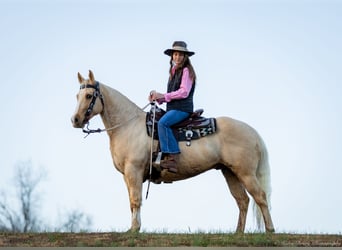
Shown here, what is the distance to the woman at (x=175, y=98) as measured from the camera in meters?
13.0

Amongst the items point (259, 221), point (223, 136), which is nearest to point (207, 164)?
point (223, 136)

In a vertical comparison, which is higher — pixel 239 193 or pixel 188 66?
pixel 188 66

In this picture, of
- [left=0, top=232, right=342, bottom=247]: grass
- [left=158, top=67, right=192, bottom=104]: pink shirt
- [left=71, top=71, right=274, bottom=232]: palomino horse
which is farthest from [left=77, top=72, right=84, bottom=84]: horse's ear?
[left=0, top=232, right=342, bottom=247]: grass

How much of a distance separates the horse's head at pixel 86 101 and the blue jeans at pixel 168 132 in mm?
1190

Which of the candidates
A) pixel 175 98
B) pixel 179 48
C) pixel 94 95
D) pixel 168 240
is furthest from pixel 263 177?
pixel 94 95

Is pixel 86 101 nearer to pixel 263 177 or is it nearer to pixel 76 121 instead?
pixel 76 121

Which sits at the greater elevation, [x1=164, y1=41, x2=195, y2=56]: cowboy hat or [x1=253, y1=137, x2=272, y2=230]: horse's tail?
[x1=164, y1=41, x2=195, y2=56]: cowboy hat

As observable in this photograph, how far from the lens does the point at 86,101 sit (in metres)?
12.9

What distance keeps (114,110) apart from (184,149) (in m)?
1.45

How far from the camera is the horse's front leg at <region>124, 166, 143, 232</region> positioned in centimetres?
1272

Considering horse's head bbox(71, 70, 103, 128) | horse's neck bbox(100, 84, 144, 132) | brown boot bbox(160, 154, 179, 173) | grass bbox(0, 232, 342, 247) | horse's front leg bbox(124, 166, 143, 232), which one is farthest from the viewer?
horse's neck bbox(100, 84, 144, 132)

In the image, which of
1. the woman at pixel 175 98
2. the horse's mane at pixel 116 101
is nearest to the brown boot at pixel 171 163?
the woman at pixel 175 98

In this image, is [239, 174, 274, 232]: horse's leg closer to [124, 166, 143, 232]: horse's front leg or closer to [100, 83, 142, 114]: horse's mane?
[124, 166, 143, 232]: horse's front leg

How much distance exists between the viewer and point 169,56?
13.6 metres
